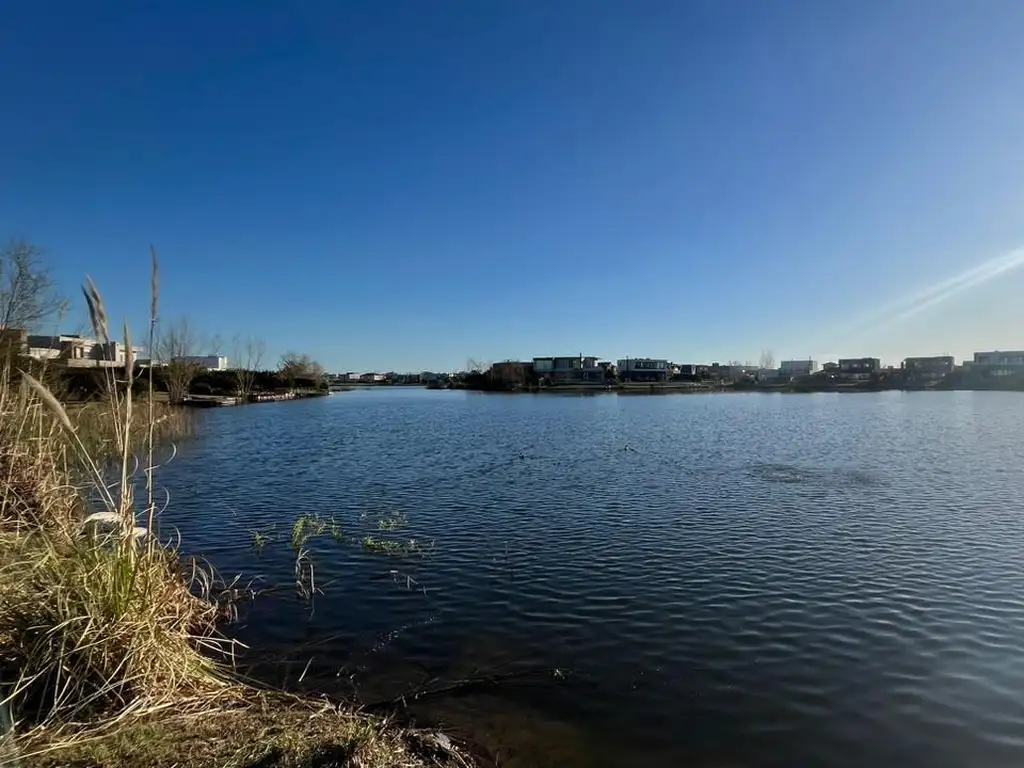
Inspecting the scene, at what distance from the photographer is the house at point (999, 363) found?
14200 cm

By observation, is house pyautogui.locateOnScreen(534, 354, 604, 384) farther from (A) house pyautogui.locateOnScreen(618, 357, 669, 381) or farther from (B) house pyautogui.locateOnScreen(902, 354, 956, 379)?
(B) house pyautogui.locateOnScreen(902, 354, 956, 379)

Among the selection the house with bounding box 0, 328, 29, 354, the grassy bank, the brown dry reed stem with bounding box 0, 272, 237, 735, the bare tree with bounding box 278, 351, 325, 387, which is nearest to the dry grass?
the grassy bank

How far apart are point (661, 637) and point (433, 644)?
11.1ft

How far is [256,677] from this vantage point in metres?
7.37

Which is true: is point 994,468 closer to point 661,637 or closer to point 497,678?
point 661,637

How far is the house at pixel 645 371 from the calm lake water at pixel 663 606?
478 feet

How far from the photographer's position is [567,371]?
524 feet

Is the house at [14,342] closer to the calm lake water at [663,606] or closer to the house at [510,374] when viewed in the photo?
the calm lake water at [663,606]

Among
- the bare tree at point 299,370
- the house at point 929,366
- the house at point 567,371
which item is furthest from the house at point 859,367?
the bare tree at point 299,370

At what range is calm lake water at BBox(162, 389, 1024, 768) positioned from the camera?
6613 millimetres

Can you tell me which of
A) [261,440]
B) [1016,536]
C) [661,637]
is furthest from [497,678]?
[261,440]

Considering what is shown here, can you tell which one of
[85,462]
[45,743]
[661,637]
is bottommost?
[661,637]

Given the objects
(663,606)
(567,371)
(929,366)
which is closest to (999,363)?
(929,366)

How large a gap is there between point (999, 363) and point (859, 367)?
3164 centimetres
